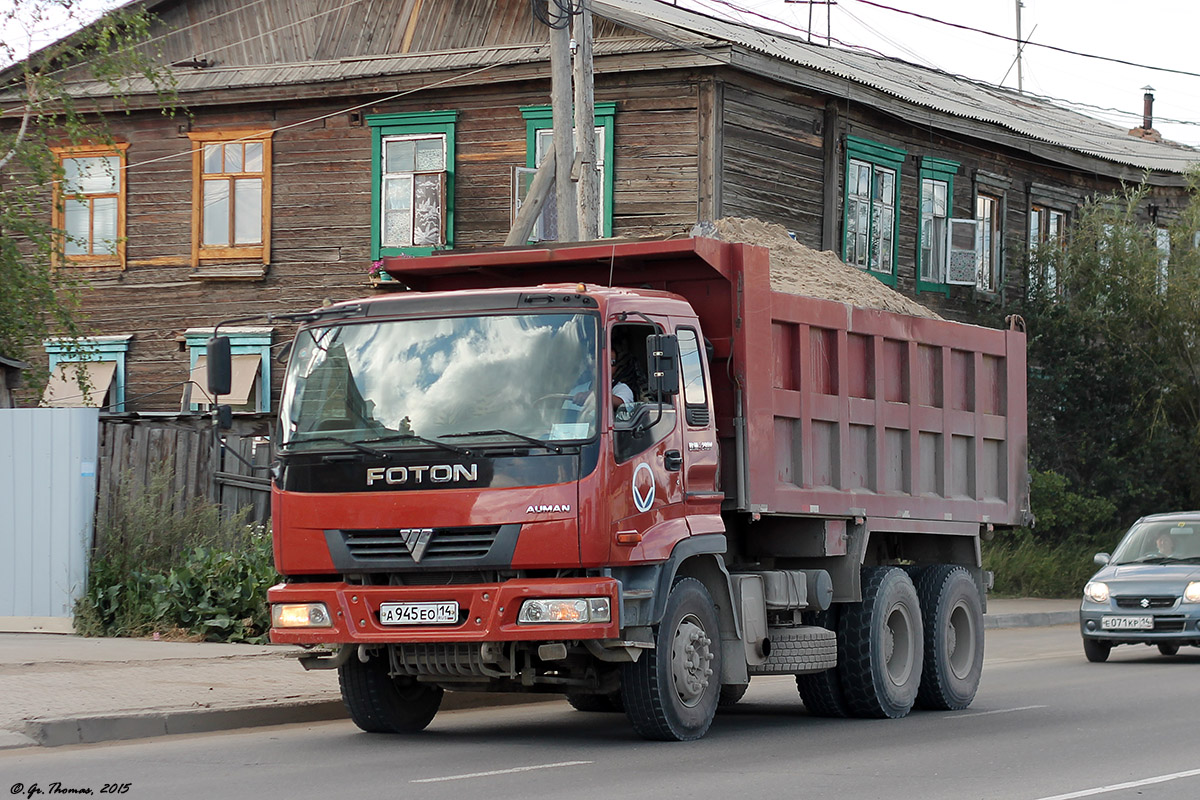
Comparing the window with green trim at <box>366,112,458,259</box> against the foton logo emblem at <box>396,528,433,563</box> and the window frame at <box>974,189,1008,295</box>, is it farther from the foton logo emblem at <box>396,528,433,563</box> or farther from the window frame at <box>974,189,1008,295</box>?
the foton logo emblem at <box>396,528,433,563</box>

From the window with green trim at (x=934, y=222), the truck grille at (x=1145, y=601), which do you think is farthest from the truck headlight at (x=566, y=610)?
the window with green trim at (x=934, y=222)

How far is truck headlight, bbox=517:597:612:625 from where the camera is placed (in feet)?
31.7

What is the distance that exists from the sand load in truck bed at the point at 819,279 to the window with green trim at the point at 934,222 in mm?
11768

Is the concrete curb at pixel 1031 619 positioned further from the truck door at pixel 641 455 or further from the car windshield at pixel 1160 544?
the truck door at pixel 641 455

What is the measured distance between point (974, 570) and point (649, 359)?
5.43 m

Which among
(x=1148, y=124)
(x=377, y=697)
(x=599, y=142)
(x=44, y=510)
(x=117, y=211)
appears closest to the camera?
(x=377, y=697)

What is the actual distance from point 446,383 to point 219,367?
138 cm

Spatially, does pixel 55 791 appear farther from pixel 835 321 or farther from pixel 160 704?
pixel 835 321

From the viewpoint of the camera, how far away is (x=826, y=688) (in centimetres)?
1256

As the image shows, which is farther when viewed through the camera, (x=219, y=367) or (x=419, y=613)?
(x=219, y=367)

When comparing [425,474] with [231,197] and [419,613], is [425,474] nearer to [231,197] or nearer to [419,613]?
[419,613]

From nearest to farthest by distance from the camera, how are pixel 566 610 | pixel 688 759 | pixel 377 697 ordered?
1. pixel 566 610
2. pixel 688 759
3. pixel 377 697

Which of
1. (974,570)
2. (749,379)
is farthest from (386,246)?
(749,379)

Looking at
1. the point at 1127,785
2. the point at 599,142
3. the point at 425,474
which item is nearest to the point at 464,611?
the point at 425,474
